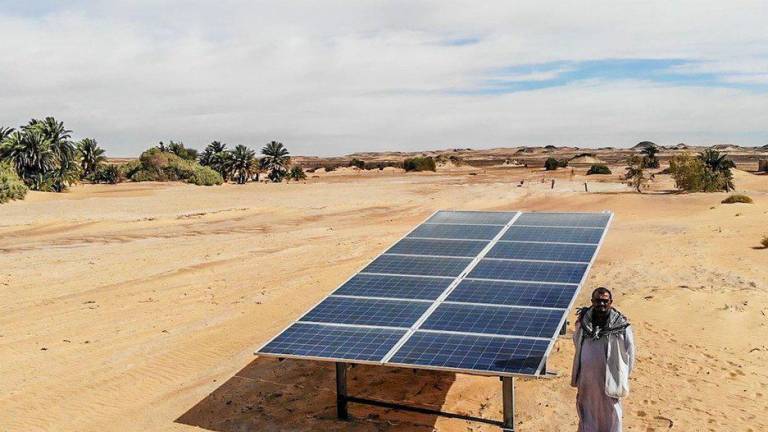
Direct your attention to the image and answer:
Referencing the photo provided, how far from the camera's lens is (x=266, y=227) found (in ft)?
127

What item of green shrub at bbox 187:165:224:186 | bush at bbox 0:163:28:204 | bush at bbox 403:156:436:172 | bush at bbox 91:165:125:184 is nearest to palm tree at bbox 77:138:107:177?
bush at bbox 91:165:125:184

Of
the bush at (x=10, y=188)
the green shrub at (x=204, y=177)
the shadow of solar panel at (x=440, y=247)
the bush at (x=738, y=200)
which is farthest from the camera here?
A: the green shrub at (x=204, y=177)

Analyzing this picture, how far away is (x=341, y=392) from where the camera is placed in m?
10.9

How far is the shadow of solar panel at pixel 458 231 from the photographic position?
1478cm

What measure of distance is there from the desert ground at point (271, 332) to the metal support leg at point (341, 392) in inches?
6.5

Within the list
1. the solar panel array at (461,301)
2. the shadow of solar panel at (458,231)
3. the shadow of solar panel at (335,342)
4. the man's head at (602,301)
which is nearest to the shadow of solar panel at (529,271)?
the solar panel array at (461,301)

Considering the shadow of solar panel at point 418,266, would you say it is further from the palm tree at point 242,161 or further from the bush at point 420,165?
the bush at point 420,165

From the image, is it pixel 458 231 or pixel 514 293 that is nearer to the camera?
pixel 514 293

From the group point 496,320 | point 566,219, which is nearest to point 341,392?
point 496,320

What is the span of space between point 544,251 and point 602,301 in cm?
590

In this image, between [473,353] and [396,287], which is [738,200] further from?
[473,353]

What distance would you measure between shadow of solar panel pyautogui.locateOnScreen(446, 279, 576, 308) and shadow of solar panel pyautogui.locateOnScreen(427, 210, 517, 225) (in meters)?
3.98

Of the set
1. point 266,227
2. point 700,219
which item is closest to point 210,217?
point 266,227

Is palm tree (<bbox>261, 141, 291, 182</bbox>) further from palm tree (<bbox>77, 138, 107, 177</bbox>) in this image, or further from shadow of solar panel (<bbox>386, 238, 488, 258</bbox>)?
shadow of solar panel (<bbox>386, 238, 488, 258</bbox>)
